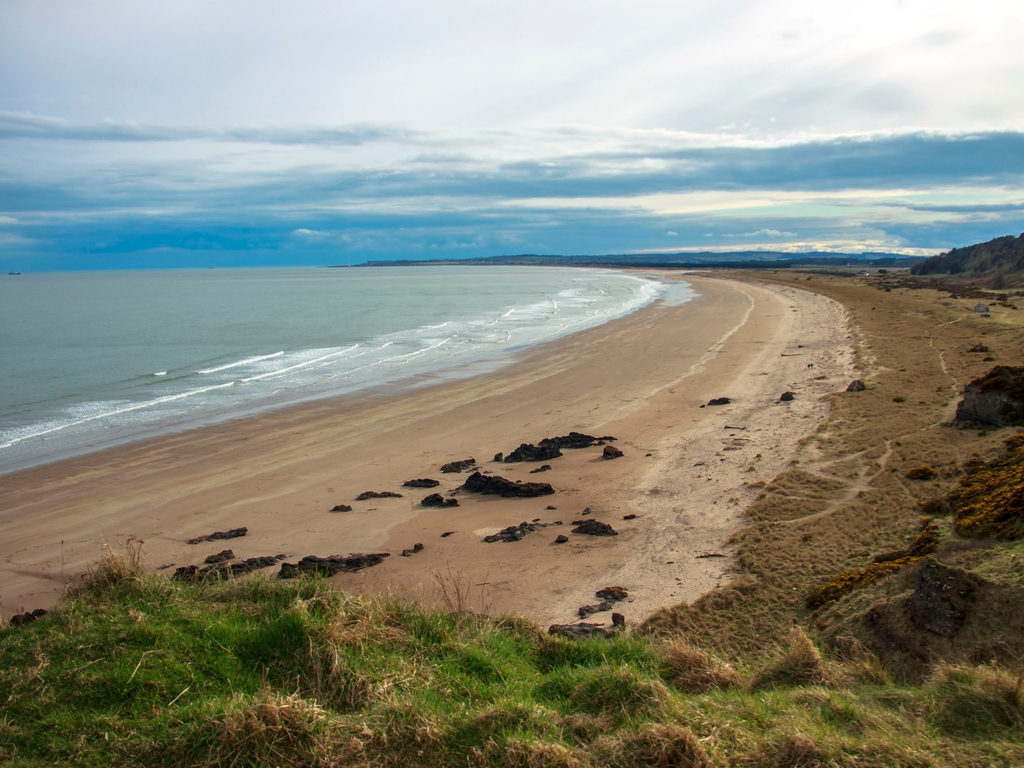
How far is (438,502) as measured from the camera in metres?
11.2

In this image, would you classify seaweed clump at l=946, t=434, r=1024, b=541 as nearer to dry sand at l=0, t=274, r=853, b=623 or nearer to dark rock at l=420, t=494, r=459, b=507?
dry sand at l=0, t=274, r=853, b=623

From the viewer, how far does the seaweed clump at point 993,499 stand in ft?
20.6

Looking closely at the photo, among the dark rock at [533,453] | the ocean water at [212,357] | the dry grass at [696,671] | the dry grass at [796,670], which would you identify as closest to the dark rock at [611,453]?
the dark rock at [533,453]

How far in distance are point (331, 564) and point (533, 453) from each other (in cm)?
585

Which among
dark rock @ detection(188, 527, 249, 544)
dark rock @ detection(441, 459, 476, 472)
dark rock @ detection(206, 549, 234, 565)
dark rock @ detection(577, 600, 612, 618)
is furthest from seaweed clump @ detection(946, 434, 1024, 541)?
dark rock @ detection(188, 527, 249, 544)

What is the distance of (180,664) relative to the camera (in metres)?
4.60

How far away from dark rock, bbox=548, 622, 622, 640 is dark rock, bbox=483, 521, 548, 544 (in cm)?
289

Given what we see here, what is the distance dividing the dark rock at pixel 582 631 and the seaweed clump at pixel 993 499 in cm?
361

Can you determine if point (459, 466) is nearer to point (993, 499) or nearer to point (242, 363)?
point (993, 499)

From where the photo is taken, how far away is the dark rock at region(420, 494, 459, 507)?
11164 millimetres

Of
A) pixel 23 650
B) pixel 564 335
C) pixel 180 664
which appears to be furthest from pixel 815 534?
pixel 564 335

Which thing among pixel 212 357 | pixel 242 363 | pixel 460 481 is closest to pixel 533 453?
pixel 460 481

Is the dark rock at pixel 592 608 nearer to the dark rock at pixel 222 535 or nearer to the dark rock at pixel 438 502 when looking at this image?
the dark rock at pixel 438 502

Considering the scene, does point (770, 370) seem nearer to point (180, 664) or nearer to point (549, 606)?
point (549, 606)
